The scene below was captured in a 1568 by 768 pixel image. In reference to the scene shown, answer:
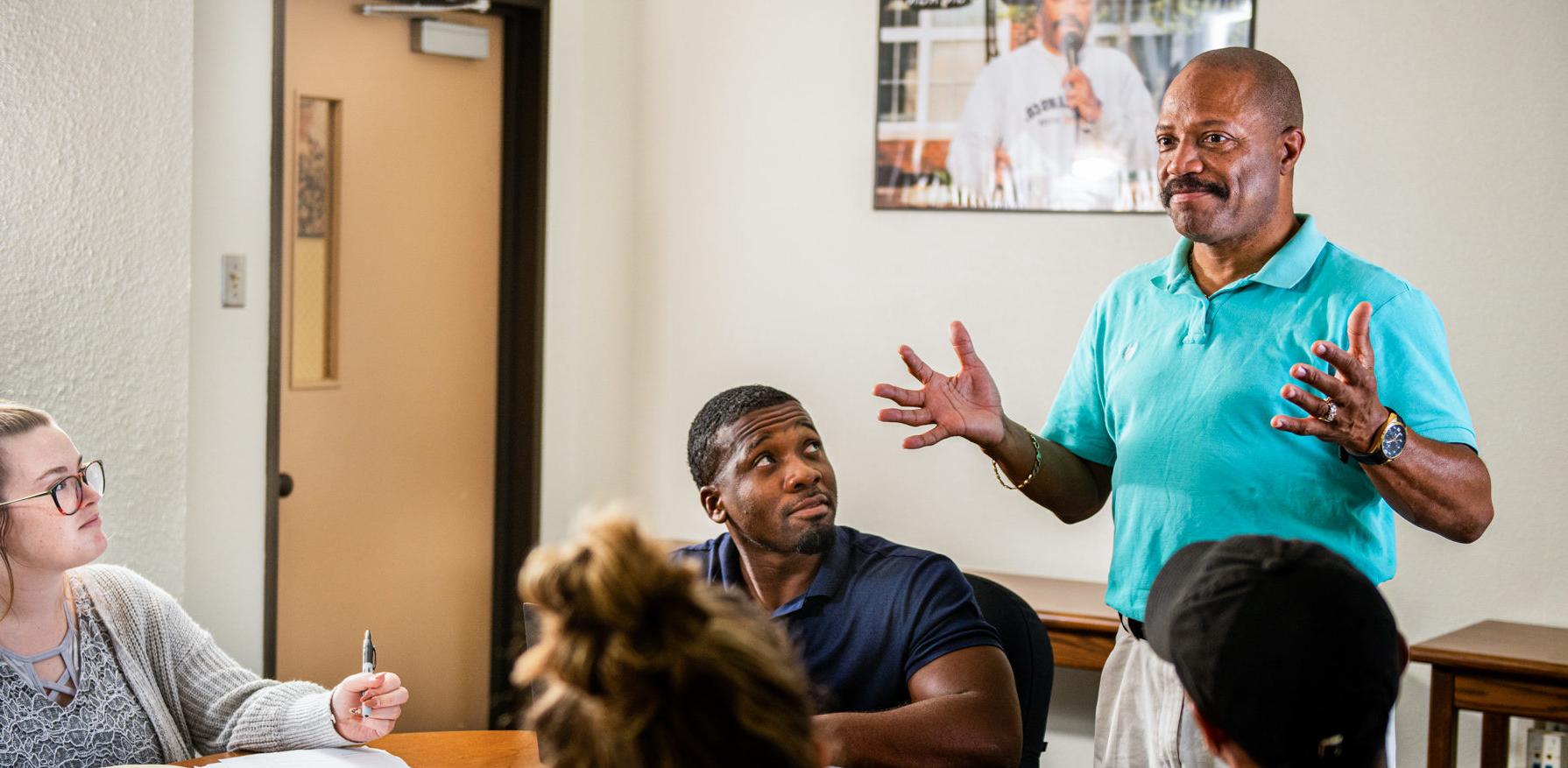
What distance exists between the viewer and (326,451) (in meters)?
3.51

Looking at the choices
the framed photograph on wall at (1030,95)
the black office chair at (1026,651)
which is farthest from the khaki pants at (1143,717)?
the framed photograph on wall at (1030,95)

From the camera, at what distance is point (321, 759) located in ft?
5.92

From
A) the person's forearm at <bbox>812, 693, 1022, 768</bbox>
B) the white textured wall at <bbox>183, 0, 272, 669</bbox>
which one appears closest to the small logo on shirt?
the white textured wall at <bbox>183, 0, 272, 669</bbox>

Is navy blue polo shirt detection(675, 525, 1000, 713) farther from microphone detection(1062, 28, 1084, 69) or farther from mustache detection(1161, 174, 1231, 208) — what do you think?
microphone detection(1062, 28, 1084, 69)

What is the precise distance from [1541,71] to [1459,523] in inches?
70.9

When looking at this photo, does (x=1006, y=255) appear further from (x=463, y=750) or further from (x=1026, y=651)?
(x=463, y=750)

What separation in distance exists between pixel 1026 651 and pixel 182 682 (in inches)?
49.1

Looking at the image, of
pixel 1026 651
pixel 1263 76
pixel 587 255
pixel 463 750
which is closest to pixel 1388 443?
pixel 1263 76

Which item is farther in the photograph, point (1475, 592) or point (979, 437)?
point (1475, 592)

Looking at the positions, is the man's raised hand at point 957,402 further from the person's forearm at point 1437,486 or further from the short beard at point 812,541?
the person's forearm at point 1437,486

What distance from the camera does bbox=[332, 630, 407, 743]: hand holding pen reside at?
1.84 meters

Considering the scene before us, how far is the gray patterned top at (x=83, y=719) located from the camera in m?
1.84

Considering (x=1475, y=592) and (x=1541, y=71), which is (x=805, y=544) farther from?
(x=1541, y=71)

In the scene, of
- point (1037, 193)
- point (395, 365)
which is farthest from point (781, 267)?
point (395, 365)
